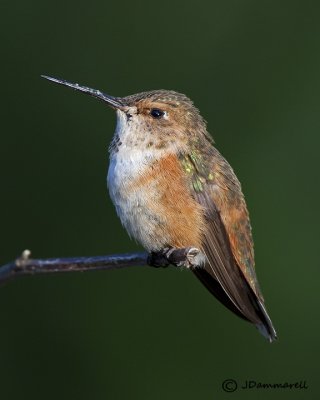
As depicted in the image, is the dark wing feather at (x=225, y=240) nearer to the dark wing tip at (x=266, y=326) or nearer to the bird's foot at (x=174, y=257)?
the dark wing tip at (x=266, y=326)

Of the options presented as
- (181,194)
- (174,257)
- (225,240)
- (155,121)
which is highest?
(155,121)

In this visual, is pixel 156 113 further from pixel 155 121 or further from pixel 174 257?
pixel 174 257

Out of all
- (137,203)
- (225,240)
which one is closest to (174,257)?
(137,203)

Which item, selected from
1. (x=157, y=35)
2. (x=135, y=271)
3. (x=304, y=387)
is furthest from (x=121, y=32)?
(x=304, y=387)

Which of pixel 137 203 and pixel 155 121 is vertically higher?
pixel 155 121

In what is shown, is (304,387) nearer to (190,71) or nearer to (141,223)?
(141,223)

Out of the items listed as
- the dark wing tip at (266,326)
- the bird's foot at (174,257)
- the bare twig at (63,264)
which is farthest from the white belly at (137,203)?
the bare twig at (63,264)

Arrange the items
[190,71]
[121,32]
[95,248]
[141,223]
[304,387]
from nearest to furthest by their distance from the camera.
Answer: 1. [141,223]
2. [304,387]
3. [95,248]
4. [190,71]
5. [121,32]
